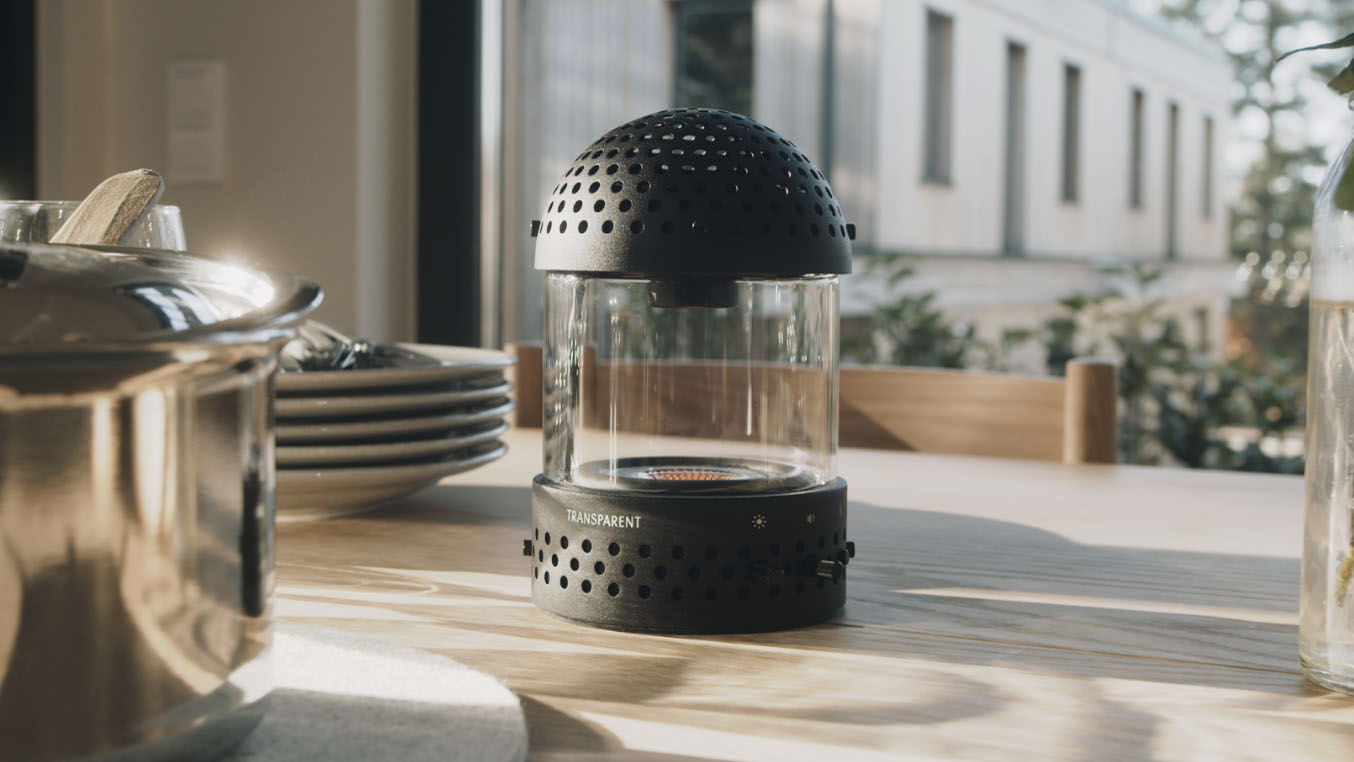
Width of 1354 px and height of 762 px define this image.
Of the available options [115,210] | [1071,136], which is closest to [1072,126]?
[1071,136]

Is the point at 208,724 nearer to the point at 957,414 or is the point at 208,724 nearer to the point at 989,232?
the point at 957,414

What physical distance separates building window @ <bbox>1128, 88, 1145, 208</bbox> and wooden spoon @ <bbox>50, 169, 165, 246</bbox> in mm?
6317

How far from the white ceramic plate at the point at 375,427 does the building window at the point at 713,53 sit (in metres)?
2.64

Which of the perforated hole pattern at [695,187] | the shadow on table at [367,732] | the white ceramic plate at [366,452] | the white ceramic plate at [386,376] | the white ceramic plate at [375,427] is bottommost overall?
the shadow on table at [367,732]

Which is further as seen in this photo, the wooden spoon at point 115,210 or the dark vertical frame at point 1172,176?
the dark vertical frame at point 1172,176

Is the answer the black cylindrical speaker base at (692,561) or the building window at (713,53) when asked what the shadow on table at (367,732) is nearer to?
the black cylindrical speaker base at (692,561)

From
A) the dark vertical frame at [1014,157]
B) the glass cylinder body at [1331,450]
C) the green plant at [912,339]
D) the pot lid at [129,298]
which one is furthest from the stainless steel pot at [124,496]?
the dark vertical frame at [1014,157]

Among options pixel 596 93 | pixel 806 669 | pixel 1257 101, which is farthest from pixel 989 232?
pixel 806 669

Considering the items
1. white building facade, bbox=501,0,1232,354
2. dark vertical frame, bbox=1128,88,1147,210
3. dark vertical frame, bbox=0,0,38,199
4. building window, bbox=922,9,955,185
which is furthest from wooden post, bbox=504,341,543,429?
dark vertical frame, bbox=1128,88,1147,210

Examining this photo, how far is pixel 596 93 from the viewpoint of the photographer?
3.40 metres

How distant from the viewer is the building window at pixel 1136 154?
6438 millimetres

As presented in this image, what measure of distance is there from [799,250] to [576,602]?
0.22m

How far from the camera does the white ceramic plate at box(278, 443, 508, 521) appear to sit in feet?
3.14

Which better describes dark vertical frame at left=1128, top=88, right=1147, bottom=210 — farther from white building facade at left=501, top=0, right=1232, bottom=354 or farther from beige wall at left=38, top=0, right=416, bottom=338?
beige wall at left=38, top=0, right=416, bottom=338
